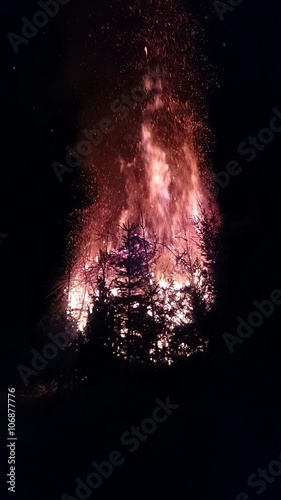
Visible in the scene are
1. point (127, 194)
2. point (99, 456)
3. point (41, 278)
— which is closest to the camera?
point (99, 456)

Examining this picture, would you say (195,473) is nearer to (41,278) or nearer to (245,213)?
→ (245,213)

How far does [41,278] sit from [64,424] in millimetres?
19195

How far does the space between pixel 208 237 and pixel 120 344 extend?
29.8 feet

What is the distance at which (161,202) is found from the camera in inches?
1182

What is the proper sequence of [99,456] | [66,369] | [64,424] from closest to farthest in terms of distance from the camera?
[99,456] < [64,424] < [66,369]

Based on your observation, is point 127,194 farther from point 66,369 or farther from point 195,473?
point 195,473

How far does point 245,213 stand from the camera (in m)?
26.4

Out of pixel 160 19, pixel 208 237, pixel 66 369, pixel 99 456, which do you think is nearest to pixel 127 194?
pixel 208 237

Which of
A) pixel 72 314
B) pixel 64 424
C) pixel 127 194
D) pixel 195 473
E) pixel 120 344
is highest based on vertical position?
pixel 127 194

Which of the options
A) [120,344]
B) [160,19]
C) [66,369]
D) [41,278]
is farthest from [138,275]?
[41,278]

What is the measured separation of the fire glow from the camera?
23.1 m

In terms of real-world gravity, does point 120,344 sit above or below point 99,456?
above

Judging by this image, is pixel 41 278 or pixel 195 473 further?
pixel 41 278

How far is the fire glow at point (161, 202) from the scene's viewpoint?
909 inches
